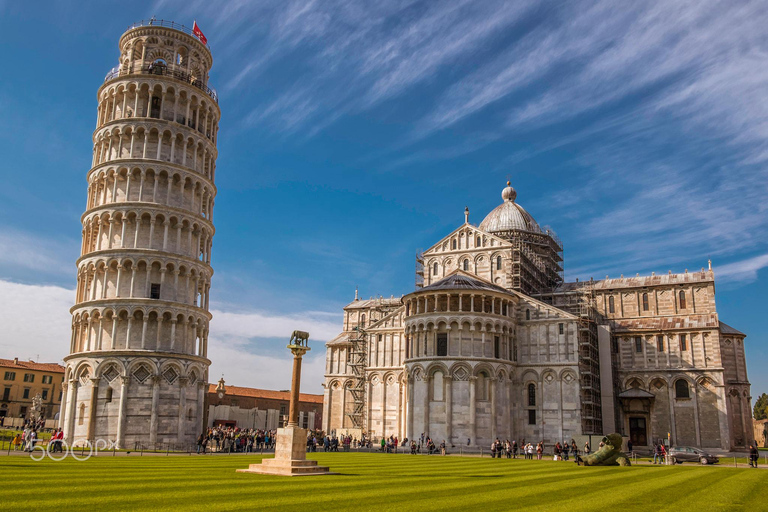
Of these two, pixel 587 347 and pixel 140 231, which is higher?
pixel 140 231

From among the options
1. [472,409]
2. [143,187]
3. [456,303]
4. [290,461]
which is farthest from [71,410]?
[456,303]

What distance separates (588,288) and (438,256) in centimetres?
1724

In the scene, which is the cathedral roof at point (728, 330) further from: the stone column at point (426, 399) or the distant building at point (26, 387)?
the distant building at point (26, 387)

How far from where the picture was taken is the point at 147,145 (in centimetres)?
5394

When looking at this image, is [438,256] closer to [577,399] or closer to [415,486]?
[577,399]

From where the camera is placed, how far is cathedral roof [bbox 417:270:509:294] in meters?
61.1

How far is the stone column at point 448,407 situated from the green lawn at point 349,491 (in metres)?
31.2

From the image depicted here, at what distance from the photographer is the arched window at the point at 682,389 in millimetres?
65750

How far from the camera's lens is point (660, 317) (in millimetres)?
69812

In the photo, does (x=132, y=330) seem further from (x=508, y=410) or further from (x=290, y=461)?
(x=508, y=410)

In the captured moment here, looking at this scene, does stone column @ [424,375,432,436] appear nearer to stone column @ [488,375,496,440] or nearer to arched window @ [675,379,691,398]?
stone column @ [488,375,496,440]

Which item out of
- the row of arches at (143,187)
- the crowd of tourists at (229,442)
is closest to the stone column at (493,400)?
the crowd of tourists at (229,442)

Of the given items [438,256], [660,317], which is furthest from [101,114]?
[660,317]

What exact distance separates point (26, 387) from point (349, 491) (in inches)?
3814
